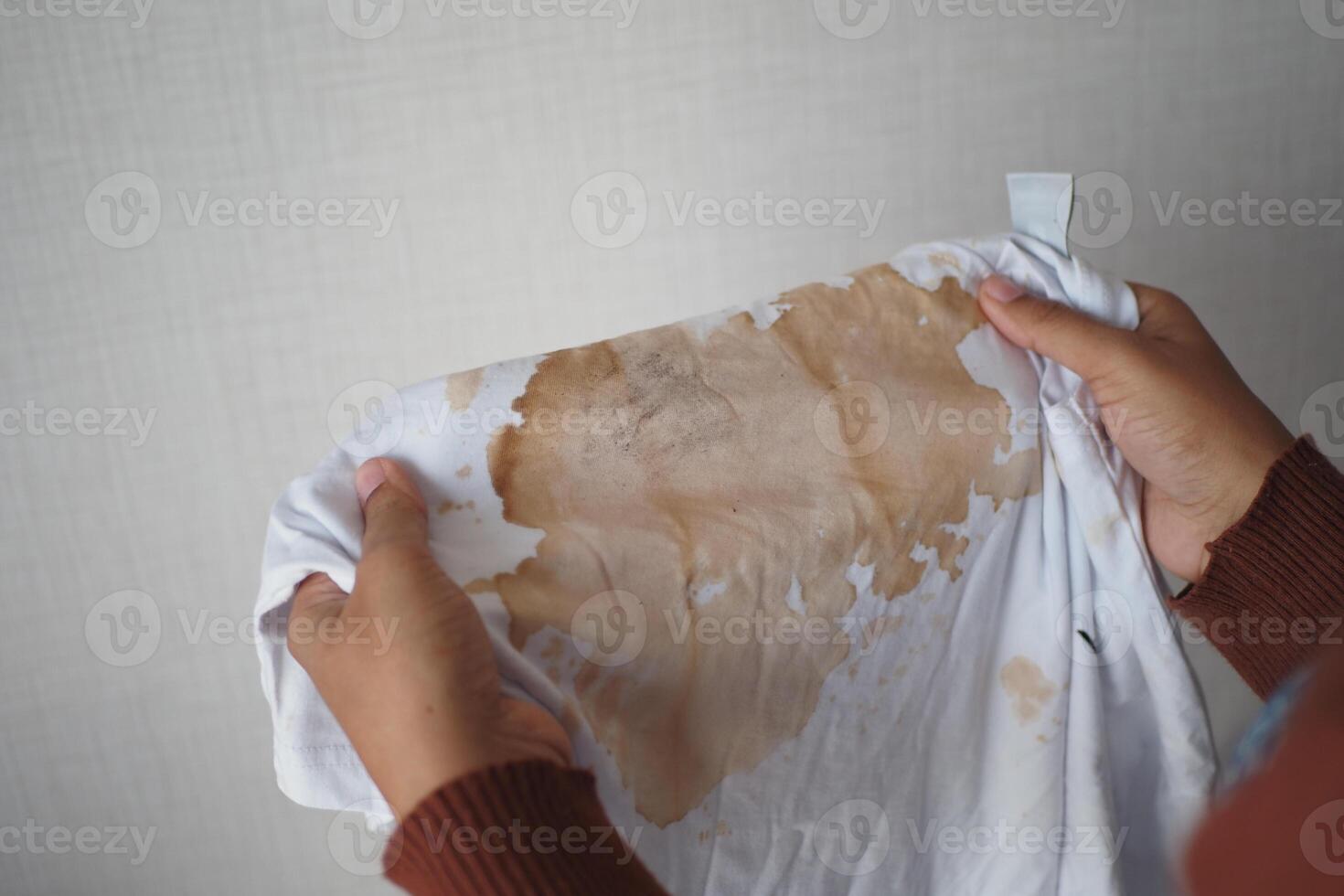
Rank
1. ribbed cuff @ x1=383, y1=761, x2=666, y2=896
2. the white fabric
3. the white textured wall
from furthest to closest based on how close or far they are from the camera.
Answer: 1. the white textured wall
2. the white fabric
3. ribbed cuff @ x1=383, y1=761, x2=666, y2=896

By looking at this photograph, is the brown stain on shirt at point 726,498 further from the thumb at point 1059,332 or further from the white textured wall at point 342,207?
the white textured wall at point 342,207

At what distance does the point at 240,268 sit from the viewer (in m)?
0.99

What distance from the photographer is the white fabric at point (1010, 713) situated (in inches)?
29.0

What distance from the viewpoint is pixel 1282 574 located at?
0.77 m

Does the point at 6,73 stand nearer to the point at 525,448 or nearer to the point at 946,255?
the point at 525,448

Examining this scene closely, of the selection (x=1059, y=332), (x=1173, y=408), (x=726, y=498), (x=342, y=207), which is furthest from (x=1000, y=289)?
(x=342, y=207)

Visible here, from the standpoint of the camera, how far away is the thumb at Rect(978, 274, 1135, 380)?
0.76 metres

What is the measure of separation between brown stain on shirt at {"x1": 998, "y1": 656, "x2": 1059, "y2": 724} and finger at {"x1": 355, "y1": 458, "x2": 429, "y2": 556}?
0.48 m

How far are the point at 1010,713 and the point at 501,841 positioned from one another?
0.45 meters

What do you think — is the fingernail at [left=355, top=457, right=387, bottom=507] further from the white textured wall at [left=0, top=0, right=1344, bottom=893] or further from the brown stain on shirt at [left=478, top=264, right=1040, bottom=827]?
the white textured wall at [left=0, top=0, right=1344, bottom=893]

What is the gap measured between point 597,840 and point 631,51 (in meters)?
0.82

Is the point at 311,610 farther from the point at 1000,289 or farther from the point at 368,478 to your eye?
the point at 1000,289

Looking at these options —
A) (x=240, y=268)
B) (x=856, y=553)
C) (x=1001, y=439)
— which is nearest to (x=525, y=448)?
(x=856, y=553)

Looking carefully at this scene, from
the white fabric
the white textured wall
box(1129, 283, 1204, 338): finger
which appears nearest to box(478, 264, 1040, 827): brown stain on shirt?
the white fabric
